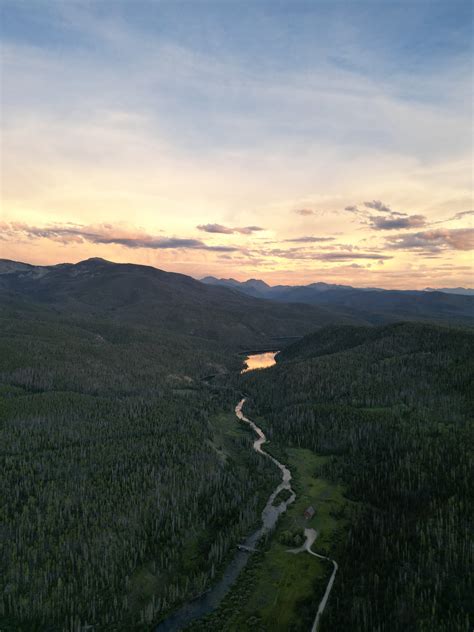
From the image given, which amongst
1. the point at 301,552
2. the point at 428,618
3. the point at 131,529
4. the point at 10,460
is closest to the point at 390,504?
the point at 301,552

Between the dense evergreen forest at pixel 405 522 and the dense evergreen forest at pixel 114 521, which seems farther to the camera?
the dense evergreen forest at pixel 114 521

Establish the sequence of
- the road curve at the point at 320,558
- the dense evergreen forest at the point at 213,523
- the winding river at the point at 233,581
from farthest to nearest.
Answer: the winding river at the point at 233,581, the dense evergreen forest at the point at 213,523, the road curve at the point at 320,558

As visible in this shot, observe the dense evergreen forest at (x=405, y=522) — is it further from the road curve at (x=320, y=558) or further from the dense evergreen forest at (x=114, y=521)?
the dense evergreen forest at (x=114, y=521)

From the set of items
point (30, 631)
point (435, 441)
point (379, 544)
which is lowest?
point (30, 631)

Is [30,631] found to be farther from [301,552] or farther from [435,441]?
[435,441]

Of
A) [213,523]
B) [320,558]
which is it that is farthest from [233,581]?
[213,523]

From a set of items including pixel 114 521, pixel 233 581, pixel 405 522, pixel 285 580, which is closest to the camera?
pixel 285 580

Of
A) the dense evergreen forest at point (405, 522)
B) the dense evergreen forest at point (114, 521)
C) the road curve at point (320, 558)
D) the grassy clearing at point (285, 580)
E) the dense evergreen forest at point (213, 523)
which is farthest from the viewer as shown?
the dense evergreen forest at point (114, 521)

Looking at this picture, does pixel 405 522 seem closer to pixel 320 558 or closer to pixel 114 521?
pixel 320 558

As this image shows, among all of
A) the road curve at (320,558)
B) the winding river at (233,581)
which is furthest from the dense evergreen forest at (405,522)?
the winding river at (233,581)

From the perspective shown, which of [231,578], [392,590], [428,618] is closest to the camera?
[428,618]

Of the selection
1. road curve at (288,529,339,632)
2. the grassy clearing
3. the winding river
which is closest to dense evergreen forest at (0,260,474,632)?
the grassy clearing
